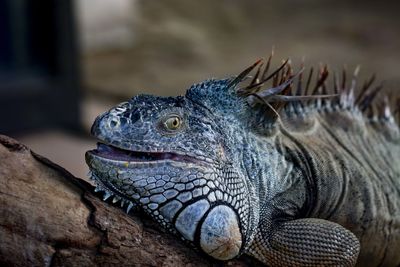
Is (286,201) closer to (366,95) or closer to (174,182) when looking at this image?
(174,182)

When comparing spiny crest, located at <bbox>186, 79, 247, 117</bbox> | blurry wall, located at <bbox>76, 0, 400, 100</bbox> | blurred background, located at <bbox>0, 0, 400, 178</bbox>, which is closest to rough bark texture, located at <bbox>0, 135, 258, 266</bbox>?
spiny crest, located at <bbox>186, 79, 247, 117</bbox>

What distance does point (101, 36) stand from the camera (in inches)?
393

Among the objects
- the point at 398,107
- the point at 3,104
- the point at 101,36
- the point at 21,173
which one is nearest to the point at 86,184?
the point at 21,173

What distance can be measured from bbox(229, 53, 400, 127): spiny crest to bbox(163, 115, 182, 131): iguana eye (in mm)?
304

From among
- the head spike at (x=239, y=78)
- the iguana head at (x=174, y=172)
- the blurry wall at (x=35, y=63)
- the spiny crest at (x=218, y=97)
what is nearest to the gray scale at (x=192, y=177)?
the iguana head at (x=174, y=172)

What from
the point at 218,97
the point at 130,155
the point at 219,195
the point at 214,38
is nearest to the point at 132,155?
the point at 130,155

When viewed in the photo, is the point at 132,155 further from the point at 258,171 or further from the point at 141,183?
the point at 258,171

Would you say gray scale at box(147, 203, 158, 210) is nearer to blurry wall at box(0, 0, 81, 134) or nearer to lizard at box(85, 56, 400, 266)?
lizard at box(85, 56, 400, 266)

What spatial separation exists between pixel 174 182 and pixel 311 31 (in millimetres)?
9166

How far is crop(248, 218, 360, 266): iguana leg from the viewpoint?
287cm

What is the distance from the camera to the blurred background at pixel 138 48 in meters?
8.05

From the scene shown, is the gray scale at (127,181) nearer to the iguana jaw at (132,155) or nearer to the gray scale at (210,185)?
the iguana jaw at (132,155)

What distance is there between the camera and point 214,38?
37.2 ft

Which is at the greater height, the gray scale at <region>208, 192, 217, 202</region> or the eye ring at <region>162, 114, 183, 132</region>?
the eye ring at <region>162, 114, 183, 132</region>
